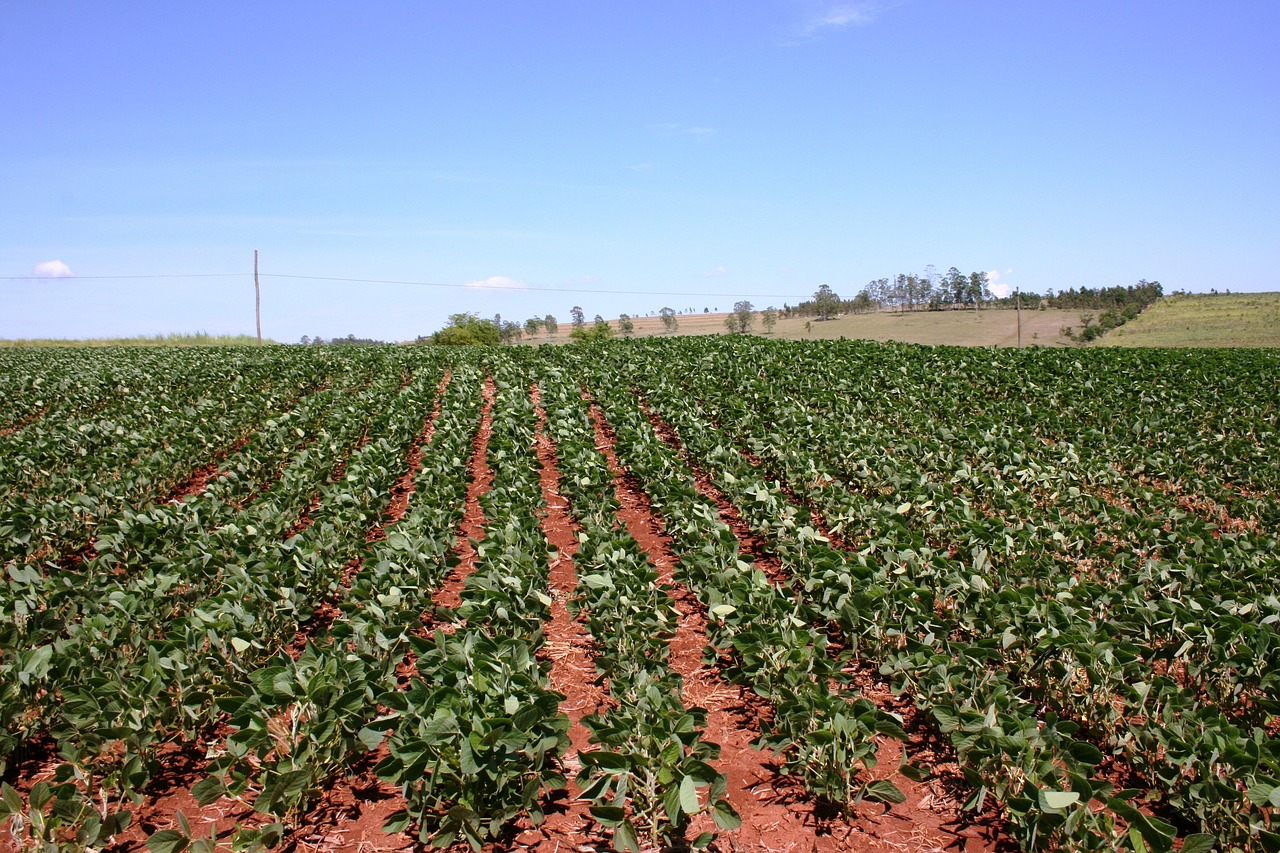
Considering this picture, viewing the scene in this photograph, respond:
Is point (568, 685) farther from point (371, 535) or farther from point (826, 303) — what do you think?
point (826, 303)

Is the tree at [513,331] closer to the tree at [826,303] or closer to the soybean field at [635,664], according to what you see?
the tree at [826,303]

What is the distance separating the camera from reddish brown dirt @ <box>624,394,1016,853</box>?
368cm

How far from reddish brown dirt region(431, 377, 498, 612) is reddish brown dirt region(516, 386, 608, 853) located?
0.90 meters

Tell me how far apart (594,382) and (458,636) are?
1446 centimetres

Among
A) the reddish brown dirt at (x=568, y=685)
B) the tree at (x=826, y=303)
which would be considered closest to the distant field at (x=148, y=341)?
the reddish brown dirt at (x=568, y=685)

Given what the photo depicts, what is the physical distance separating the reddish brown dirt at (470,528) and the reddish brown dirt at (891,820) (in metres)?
2.57

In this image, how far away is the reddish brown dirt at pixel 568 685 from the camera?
12.2ft

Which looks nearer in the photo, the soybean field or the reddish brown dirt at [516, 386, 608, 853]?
the soybean field

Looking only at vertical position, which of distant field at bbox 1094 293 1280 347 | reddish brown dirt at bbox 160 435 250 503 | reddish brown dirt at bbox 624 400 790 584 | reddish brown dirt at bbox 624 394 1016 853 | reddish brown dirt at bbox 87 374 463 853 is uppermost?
distant field at bbox 1094 293 1280 347

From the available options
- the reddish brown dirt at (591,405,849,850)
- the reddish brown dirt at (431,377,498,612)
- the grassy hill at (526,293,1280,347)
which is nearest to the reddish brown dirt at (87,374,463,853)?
the reddish brown dirt at (431,377,498,612)

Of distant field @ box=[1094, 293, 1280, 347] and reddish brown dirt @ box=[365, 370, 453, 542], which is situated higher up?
distant field @ box=[1094, 293, 1280, 347]

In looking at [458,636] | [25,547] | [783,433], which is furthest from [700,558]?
[25,547]

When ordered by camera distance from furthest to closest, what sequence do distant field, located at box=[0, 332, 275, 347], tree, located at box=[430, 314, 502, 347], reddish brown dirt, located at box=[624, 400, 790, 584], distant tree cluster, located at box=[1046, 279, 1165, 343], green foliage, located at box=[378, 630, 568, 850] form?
distant tree cluster, located at box=[1046, 279, 1165, 343] → tree, located at box=[430, 314, 502, 347] → distant field, located at box=[0, 332, 275, 347] → reddish brown dirt, located at box=[624, 400, 790, 584] → green foliage, located at box=[378, 630, 568, 850]

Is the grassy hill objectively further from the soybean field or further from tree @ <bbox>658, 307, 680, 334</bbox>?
the soybean field
